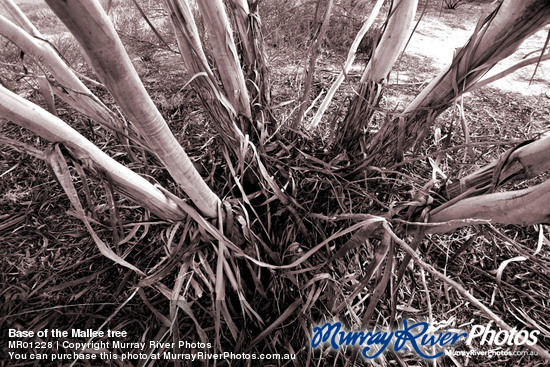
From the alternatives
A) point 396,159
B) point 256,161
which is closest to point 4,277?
point 256,161

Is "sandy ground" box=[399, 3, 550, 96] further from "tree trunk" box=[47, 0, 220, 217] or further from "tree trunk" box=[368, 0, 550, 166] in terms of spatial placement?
"tree trunk" box=[47, 0, 220, 217]

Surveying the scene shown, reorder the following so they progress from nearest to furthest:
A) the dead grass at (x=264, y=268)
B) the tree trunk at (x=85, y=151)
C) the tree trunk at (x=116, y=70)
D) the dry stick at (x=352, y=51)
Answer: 1. the tree trunk at (x=116, y=70)
2. the tree trunk at (x=85, y=151)
3. the dead grass at (x=264, y=268)
4. the dry stick at (x=352, y=51)

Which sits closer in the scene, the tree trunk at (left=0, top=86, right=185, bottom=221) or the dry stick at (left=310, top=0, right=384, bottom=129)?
the tree trunk at (left=0, top=86, right=185, bottom=221)

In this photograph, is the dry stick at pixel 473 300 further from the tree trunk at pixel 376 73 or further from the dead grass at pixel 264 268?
the tree trunk at pixel 376 73

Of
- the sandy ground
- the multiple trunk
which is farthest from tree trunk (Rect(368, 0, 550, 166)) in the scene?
the sandy ground

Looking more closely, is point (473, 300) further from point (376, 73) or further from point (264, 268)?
point (376, 73)

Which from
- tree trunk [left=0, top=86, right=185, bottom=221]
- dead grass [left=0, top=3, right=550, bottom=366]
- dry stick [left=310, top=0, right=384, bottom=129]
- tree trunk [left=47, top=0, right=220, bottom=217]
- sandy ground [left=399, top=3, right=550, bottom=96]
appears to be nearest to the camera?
tree trunk [left=47, top=0, right=220, bottom=217]

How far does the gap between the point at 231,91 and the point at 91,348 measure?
62 cm

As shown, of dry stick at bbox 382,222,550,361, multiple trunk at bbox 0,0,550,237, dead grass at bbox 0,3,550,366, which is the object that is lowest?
dead grass at bbox 0,3,550,366

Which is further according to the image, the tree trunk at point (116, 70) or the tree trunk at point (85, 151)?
the tree trunk at point (85, 151)

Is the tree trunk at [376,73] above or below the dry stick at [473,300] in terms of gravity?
above

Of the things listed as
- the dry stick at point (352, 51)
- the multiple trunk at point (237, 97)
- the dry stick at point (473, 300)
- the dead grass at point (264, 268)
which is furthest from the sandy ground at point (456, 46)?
the dry stick at point (473, 300)

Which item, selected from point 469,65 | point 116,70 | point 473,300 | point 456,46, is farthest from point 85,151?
point 456,46

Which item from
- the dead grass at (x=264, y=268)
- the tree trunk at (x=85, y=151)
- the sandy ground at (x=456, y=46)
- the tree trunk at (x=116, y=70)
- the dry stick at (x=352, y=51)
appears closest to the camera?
the tree trunk at (x=116, y=70)
